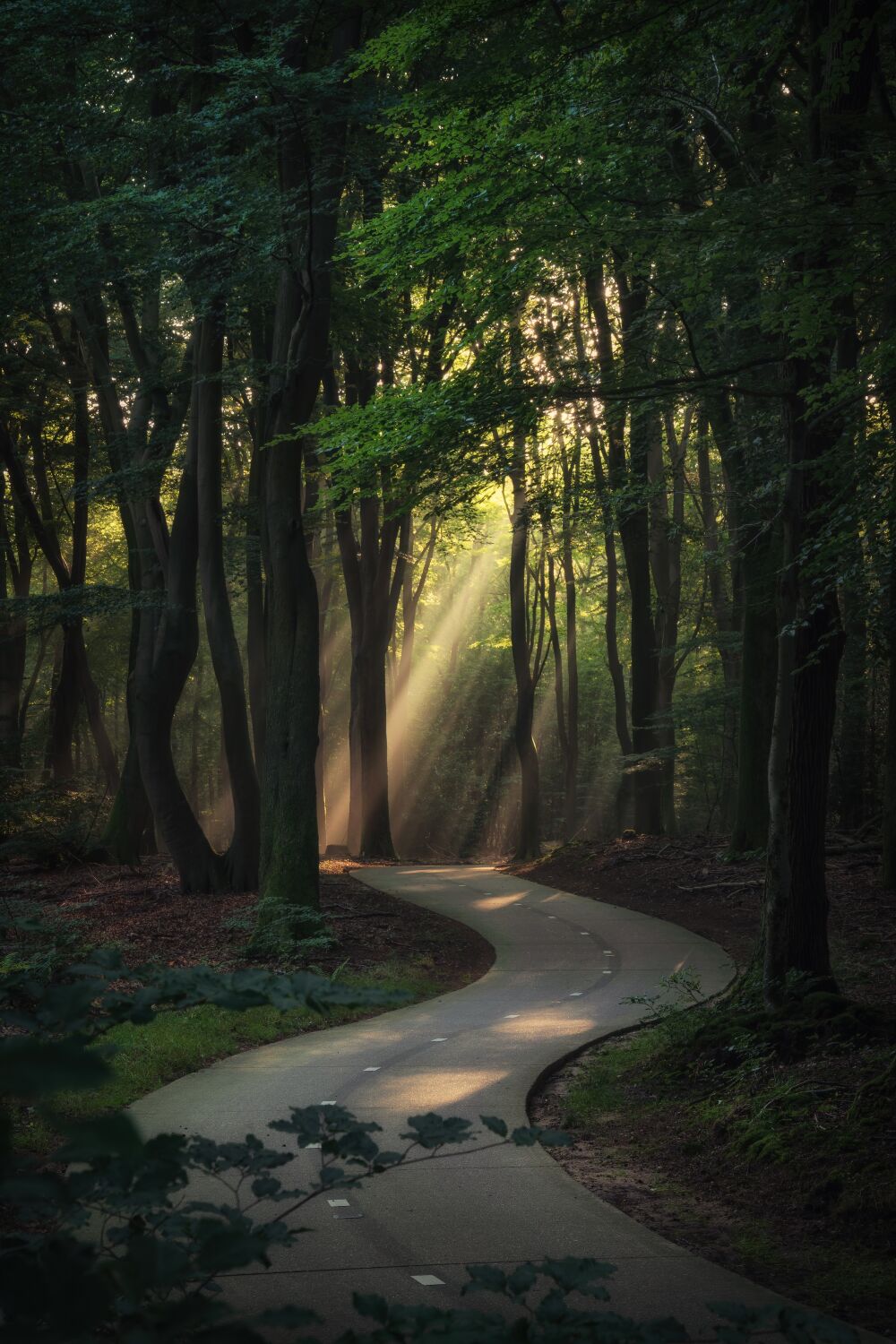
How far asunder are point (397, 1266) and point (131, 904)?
12394mm

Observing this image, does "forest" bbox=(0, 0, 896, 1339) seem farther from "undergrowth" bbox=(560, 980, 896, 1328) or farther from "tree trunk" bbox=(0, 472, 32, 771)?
"undergrowth" bbox=(560, 980, 896, 1328)

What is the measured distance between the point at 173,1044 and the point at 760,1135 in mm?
4689

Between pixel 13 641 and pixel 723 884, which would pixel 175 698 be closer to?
pixel 13 641

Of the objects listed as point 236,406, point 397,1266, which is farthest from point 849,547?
point 236,406

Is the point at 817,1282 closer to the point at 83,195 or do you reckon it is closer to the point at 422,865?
the point at 83,195

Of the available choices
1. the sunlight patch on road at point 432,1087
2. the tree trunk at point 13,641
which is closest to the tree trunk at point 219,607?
the tree trunk at point 13,641

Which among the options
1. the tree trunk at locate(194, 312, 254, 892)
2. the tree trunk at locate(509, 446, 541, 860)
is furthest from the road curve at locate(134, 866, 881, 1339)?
the tree trunk at locate(509, 446, 541, 860)

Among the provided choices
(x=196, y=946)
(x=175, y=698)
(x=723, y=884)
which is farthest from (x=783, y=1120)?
(x=175, y=698)

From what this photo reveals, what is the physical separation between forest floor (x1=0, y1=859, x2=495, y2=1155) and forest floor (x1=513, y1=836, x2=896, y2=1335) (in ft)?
6.62

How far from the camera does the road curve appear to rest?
4223 millimetres

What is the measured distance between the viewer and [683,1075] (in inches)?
295

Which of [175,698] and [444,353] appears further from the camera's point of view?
[175,698]

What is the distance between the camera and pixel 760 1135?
604 centimetres

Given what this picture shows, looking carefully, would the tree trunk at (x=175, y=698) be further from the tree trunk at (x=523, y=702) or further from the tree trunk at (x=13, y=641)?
the tree trunk at (x=523, y=702)
